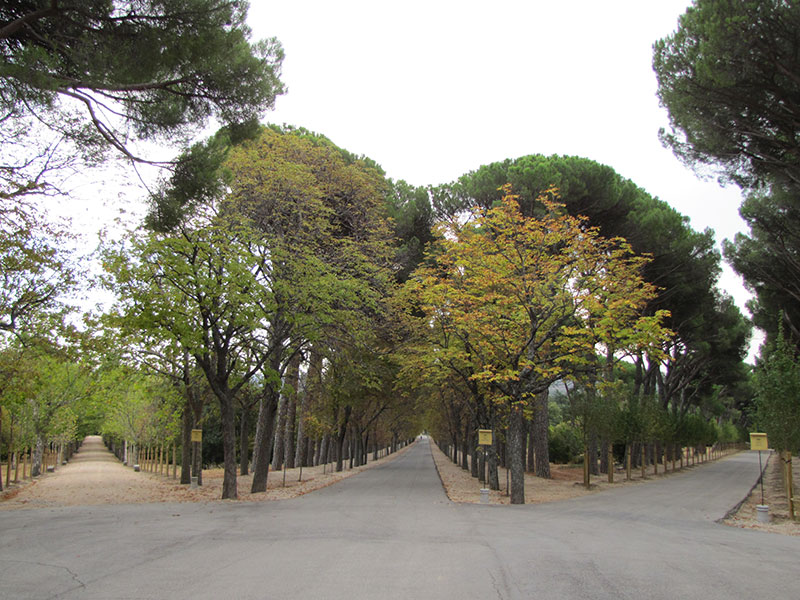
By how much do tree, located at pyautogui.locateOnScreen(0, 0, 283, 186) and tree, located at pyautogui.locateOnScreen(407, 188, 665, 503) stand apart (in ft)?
27.8

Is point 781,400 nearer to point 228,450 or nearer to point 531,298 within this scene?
point 531,298

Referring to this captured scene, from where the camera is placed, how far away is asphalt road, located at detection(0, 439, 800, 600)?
5.86 meters

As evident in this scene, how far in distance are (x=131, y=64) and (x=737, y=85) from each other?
1461cm

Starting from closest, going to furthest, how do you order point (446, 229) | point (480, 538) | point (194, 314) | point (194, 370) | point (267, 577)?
point (267, 577), point (480, 538), point (194, 314), point (446, 229), point (194, 370)

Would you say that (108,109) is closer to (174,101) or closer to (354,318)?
(174,101)

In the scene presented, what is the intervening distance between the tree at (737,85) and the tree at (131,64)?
440 inches

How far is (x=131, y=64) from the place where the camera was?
8.84 m

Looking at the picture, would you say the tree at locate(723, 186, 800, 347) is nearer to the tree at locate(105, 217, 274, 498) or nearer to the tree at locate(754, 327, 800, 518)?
the tree at locate(754, 327, 800, 518)

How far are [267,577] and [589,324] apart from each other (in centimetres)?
1410

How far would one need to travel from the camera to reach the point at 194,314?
15.5 m

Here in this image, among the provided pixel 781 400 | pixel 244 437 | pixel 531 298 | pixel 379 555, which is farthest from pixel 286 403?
pixel 379 555

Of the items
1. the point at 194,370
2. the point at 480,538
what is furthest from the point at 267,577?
the point at 194,370

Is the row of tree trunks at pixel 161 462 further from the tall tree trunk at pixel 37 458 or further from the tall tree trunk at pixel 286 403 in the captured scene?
the tall tree trunk at pixel 37 458

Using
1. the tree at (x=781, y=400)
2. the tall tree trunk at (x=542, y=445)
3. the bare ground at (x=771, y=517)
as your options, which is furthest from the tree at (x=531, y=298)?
the tall tree trunk at (x=542, y=445)
